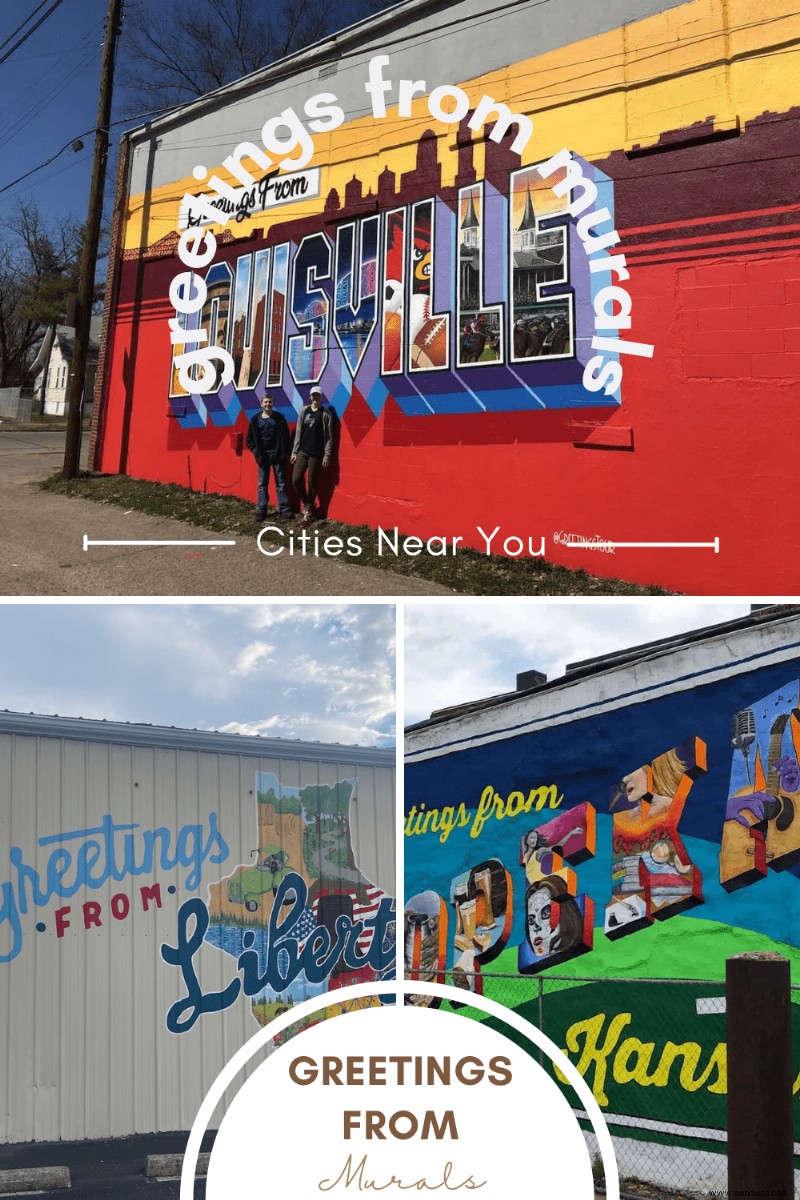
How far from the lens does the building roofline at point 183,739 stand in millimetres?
8711

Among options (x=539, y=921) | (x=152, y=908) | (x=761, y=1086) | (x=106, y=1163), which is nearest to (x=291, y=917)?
(x=152, y=908)

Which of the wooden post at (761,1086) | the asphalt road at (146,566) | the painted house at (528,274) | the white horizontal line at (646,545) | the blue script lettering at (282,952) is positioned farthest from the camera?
the asphalt road at (146,566)

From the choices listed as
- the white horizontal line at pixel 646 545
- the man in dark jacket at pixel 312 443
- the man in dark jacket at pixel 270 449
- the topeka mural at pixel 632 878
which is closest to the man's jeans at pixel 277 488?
the man in dark jacket at pixel 270 449

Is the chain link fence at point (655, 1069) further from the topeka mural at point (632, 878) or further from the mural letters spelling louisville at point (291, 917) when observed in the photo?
the mural letters spelling louisville at point (291, 917)

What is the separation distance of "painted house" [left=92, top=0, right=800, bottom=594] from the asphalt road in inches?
52.2

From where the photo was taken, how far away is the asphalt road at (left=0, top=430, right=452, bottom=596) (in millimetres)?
11297

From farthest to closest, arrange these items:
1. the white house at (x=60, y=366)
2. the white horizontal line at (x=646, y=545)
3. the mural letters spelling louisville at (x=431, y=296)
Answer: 1. the white house at (x=60, y=366)
2. the mural letters spelling louisville at (x=431, y=296)
3. the white horizontal line at (x=646, y=545)

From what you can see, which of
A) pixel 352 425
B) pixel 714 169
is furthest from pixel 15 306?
pixel 714 169

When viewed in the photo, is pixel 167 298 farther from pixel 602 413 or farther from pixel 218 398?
pixel 602 413

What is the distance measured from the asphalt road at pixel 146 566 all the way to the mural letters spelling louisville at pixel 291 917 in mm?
2255

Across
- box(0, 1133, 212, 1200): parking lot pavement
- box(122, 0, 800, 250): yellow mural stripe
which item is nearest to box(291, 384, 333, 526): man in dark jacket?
box(122, 0, 800, 250): yellow mural stripe

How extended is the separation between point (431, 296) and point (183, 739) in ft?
20.2

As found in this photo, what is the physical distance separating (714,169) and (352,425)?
5.27m

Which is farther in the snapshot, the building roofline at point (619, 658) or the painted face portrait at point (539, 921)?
the painted face portrait at point (539, 921)
